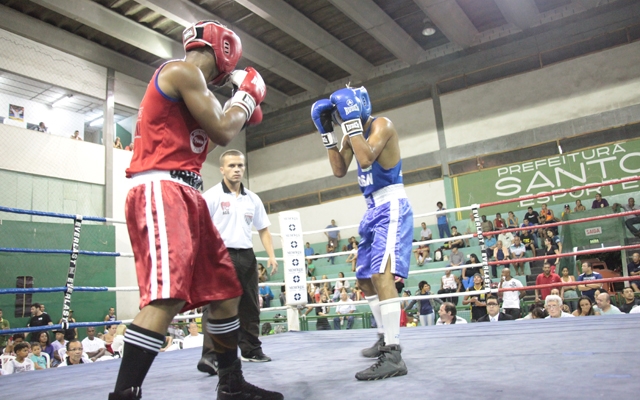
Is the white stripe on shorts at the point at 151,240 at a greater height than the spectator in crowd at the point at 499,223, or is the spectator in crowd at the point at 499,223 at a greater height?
the spectator in crowd at the point at 499,223

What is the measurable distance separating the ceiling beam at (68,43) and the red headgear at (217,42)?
9.37 m

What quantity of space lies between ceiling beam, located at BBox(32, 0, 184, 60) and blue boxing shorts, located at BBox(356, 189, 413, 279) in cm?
799

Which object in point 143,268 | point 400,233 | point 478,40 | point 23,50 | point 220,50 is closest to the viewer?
point 143,268

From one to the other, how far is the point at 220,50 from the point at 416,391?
125 cm

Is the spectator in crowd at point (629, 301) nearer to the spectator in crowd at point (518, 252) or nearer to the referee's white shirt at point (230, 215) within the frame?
the spectator in crowd at point (518, 252)

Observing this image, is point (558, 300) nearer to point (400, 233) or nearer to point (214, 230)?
point (400, 233)

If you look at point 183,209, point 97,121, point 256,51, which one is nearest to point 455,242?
point 256,51

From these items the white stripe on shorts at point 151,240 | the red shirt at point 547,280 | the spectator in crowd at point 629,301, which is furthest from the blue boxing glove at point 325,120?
the red shirt at point 547,280

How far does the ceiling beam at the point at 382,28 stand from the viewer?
926cm

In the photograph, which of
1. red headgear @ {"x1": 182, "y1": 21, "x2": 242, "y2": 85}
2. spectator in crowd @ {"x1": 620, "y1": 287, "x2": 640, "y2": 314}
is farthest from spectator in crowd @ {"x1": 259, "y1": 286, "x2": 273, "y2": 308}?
red headgear @ {"x1": 182, "y1": 21, "x2": 242, "y2": 85}

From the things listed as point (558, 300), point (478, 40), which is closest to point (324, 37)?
point (478, 40)

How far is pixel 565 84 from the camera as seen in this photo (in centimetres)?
1039

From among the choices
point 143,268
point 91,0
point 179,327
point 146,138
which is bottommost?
point 179,327

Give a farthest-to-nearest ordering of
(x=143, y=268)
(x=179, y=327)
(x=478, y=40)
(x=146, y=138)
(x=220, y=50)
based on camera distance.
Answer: (x=478, y=40), (x=179, y=327), (x=220, y=50), (x=146, y=138), (x=143, y=268)
